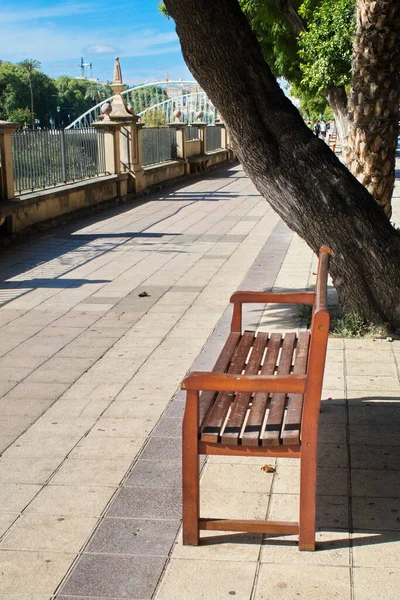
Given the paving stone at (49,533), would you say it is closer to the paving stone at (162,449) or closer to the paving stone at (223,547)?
the paving stone at (223,547)

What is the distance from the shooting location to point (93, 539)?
3998 mm

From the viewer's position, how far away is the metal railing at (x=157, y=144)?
81.9 ft

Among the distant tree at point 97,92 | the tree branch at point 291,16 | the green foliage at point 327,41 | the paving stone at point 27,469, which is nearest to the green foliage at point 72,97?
the distant tree at point 97,92

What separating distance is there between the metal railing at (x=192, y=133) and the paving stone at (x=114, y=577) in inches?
1099

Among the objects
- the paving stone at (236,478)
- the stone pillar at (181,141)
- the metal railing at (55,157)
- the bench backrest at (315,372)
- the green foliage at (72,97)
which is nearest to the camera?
the bench backrest at (315,372)

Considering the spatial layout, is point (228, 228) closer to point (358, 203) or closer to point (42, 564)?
point (358, 203)

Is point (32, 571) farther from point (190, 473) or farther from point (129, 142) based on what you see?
point (129, 142)

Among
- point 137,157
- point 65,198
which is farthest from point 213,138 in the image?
point 65,198

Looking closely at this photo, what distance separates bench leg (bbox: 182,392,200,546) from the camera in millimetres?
3873

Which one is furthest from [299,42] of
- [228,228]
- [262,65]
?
[262,65]

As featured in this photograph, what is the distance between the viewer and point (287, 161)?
714 cm

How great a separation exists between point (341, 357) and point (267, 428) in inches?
125

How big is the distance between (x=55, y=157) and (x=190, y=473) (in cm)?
1465

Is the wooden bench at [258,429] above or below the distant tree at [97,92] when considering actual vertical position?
below
